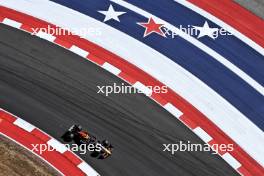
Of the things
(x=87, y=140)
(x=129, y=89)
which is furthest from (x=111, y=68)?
(x=87, y=140)

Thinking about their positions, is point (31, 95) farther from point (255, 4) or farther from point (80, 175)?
point (255, 4)

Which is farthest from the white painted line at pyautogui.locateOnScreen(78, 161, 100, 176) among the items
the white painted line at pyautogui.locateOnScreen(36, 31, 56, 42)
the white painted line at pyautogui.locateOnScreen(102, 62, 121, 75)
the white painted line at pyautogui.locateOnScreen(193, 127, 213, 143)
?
the white painted line at pyautogui.locateOnScreen(36, 31, 56, 42)

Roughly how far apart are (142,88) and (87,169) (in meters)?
4.46

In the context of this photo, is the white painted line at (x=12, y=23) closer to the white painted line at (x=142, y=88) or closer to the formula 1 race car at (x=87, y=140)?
the formula 1 race car at (x=87, y=140)

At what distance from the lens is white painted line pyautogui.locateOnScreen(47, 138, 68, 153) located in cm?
2039

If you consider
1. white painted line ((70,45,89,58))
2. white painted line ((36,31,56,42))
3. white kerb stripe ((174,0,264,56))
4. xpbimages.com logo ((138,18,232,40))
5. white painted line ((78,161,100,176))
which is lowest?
white painted line ((78,161,100,176))

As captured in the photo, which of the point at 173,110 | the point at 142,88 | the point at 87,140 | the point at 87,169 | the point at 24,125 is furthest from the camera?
the point at 142,88

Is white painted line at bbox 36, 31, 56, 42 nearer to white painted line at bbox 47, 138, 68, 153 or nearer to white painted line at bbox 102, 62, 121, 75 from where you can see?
white painted line at bbox 102, 62, 121, 75

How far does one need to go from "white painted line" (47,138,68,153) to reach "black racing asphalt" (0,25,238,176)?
11.3 inches

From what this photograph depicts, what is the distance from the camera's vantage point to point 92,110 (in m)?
21.5

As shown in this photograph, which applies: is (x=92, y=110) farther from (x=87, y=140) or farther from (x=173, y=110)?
Answer: (x=173, y=110)

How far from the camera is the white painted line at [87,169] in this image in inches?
787

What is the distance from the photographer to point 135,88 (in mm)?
22203

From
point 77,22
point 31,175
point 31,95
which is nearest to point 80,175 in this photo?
point 31,175
